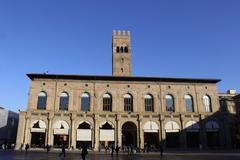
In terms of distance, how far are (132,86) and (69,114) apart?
39.3 feet

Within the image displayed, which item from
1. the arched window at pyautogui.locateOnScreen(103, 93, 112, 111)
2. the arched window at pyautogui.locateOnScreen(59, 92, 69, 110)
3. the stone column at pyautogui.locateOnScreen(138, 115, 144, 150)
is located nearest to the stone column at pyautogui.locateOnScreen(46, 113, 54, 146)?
the arched window at pyautogui.locateOnScreen(59, 92, 69, 110)

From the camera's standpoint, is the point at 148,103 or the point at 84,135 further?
the point at 148,103

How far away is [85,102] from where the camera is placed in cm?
4509

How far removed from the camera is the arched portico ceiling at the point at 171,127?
44406 mm

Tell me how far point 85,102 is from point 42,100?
734 cm

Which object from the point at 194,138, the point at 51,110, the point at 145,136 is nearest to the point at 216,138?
the point at 194,138

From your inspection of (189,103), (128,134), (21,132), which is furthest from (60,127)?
(189,103)

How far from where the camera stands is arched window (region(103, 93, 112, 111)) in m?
45.2

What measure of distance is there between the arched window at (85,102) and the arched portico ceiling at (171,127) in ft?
45.2

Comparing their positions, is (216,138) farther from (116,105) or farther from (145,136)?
(116,105)

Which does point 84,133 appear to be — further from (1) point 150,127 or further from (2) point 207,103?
(2) point 207,103

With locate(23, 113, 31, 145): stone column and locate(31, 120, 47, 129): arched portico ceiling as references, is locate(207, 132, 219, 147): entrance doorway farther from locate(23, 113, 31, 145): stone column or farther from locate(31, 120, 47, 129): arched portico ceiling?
locate(23, 113, 31, 145): stone column

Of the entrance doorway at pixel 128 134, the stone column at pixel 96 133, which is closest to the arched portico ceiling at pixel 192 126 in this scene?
the entrance doorway at pixel 128 134

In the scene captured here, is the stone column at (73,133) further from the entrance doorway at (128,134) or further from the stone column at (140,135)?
the stone column at (140,135)
